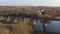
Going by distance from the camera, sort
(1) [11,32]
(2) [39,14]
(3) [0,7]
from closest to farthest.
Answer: (1) [11,32]
(2) [39,14]
(3) [0,7]

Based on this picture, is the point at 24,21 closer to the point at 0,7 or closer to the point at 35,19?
the point at 35,19

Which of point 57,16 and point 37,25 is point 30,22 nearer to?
point 37,25

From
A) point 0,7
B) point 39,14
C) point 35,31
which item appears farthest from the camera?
point 0,7

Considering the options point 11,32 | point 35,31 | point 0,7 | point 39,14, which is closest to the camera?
point 11,32

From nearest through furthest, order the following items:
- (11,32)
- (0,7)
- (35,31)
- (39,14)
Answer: (11,32)
(35,31)
(39,14)
(0,7)

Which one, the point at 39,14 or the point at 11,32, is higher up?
the point at 39,14

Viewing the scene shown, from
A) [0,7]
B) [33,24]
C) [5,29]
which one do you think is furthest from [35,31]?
[0,7]

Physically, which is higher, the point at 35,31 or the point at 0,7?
the point at 0,7

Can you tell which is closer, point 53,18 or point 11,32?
point 11,32

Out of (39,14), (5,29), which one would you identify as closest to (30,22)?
(39,14)
